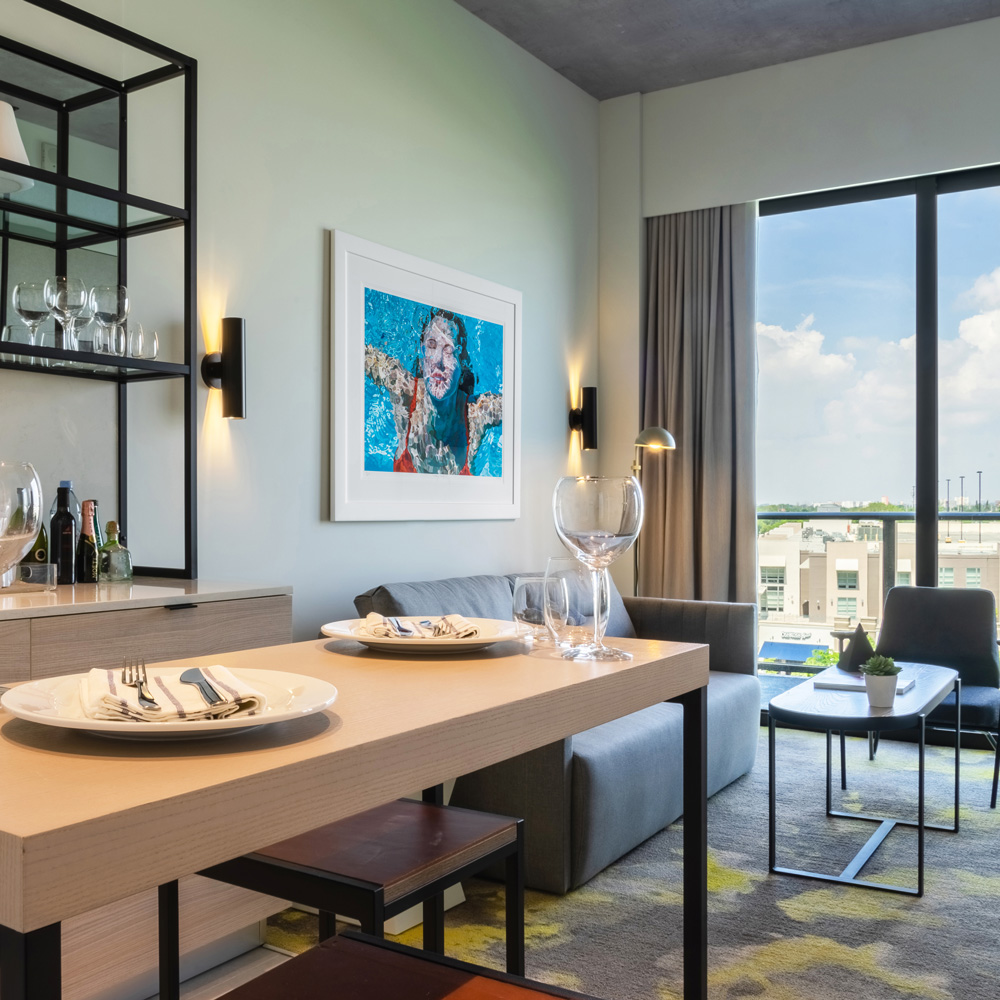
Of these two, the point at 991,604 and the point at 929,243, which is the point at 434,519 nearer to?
the point at 991,604

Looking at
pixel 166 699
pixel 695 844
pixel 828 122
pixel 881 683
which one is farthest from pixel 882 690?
pixel 828 122

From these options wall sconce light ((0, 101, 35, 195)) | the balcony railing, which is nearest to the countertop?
wall sconce light ((0, 101, 35, 195))

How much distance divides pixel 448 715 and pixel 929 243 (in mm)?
4731

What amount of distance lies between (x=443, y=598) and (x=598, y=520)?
2.16 metres

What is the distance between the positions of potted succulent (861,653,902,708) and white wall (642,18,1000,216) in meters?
2.83

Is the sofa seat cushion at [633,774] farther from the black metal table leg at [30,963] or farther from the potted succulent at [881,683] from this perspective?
the black metal table leg at [30,963]

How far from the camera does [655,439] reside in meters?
4.70

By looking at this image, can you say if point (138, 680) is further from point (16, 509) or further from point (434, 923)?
point (434, 923)

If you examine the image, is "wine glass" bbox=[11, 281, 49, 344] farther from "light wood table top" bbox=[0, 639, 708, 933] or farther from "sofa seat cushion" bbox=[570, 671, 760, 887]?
"sofa seat cushion" bbox=[570, 671, 760, 887]

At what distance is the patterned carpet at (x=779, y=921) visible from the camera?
2.28 metres

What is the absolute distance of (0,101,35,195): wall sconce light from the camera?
7.93ft

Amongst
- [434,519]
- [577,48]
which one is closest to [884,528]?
[434,519]

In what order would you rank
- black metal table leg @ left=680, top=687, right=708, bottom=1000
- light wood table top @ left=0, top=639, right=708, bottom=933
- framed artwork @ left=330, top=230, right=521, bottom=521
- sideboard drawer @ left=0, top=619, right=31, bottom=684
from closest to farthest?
light wood table top @ left=0, top=639, right=708, bottom=933, black metal table leg @ left=680, top=687, right=708, bottom=1000, sideboard drawer @ left=0, top=619, right=31, bottom=684, framed artwork @ left=330, top=230, right=521, bottom=521

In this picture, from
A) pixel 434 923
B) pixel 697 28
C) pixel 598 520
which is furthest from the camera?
pixel 697 28
